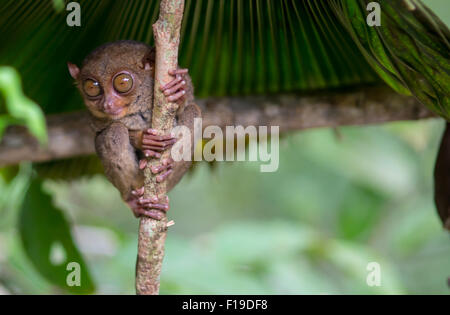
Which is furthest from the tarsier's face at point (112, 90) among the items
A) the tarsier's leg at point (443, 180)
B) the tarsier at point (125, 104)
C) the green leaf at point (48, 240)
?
the tarsier's leg at point (443, 180)

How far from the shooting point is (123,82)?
2.03m

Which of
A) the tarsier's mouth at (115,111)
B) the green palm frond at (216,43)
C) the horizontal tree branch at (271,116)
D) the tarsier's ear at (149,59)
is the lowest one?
the tarsier's mouth at (115,111)

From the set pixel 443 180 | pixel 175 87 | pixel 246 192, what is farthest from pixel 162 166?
pixel 246 192

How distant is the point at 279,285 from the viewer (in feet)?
13.2

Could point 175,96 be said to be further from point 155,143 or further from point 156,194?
point 156,194

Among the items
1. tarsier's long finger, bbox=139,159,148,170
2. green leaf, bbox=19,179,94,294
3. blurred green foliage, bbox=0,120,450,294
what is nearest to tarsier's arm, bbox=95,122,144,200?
tarsier's long finger, bbox=139,159,148,170

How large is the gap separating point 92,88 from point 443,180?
4.74 feet

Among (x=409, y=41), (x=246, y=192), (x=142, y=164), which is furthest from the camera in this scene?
(x=246, y=192)

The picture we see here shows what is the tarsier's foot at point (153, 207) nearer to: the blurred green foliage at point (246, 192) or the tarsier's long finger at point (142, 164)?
the tarsier's long finger at point (142, 164)

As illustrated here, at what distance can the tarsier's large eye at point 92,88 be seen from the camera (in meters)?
2.05

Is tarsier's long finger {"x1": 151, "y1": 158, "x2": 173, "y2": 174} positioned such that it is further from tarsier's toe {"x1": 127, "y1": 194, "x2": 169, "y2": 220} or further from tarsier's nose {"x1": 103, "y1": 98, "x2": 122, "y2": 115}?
tarsier's nose {"x1": 103, "y1": 98, "x2": 122, "y2": 115}

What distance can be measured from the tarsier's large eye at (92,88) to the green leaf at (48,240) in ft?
3.28

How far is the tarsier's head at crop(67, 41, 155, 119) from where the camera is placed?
2025 mm
